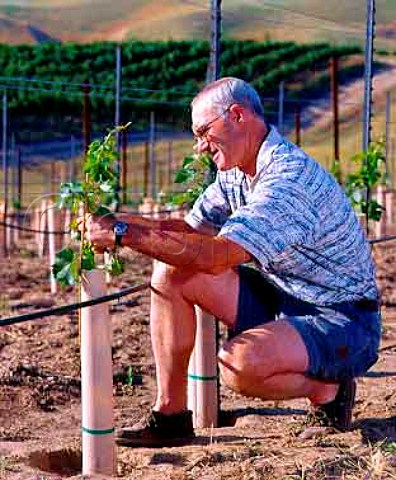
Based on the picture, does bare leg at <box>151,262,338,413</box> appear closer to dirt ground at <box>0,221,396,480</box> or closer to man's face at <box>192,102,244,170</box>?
dirt ground at <box>0,221,396,480</box>

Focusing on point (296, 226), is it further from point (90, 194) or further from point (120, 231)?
point (90, 194)

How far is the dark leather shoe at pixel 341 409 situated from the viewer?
3996 millimetres

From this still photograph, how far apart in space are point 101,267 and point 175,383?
0.59 m

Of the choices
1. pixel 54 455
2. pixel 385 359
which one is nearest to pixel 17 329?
pixel 385 359

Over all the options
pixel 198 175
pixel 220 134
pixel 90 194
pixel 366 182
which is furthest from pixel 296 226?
pixel 366 182

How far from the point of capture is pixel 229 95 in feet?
11.9

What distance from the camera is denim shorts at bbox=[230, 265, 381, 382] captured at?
3744 mm

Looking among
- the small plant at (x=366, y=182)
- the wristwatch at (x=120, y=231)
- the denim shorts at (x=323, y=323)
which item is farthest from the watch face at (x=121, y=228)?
the small plant at (x=366, y=182)

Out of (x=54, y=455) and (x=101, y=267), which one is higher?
(x=101, y=267)

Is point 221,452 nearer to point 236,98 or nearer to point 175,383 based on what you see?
point 175,383

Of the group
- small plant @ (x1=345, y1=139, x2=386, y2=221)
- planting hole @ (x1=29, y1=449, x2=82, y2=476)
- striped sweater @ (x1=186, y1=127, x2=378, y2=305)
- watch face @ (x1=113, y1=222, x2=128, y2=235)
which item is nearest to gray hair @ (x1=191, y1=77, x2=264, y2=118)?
striped sweater @ (x1=186, y1=127, x2=378, y2=305)

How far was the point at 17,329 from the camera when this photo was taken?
22.1ft

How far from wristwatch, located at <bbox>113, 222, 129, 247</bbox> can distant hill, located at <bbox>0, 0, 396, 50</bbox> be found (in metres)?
2.64

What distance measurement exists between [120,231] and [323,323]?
0.80 metres
